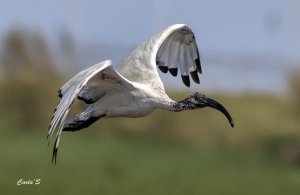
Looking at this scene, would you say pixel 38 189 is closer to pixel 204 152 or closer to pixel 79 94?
pixel 79 94

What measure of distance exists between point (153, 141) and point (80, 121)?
1007cm

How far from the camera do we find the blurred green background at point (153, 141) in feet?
69.1

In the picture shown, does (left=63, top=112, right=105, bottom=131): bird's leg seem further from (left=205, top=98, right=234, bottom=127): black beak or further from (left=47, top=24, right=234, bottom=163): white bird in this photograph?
(left=205, top=98, right=234, bottom=127): black beak

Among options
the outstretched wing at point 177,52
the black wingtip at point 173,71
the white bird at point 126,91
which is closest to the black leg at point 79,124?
the white bird at point 126,91

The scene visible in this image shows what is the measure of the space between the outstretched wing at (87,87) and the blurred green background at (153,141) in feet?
21.6

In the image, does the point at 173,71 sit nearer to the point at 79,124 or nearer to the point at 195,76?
the point at 195,76

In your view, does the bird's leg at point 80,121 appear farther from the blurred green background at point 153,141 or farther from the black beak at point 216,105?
the blurred green background at point 153,141

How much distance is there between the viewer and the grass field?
67.1 ft

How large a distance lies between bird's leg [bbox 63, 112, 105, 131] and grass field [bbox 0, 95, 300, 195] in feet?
18.8

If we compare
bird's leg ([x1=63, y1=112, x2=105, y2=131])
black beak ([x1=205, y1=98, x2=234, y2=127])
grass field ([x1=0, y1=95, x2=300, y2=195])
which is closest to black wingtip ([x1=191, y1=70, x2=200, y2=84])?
black beak ([x1=205, y1=98, x2=234, y2=127])

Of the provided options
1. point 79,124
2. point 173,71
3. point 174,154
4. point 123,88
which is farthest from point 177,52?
point 174,154

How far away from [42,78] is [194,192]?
376cm

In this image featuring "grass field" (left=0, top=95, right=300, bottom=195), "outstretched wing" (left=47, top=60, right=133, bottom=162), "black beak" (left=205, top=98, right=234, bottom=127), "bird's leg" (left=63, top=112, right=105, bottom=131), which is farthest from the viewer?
"grass field" (left=0, top=95, right=300, bottom=195)

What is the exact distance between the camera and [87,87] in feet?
43.4
